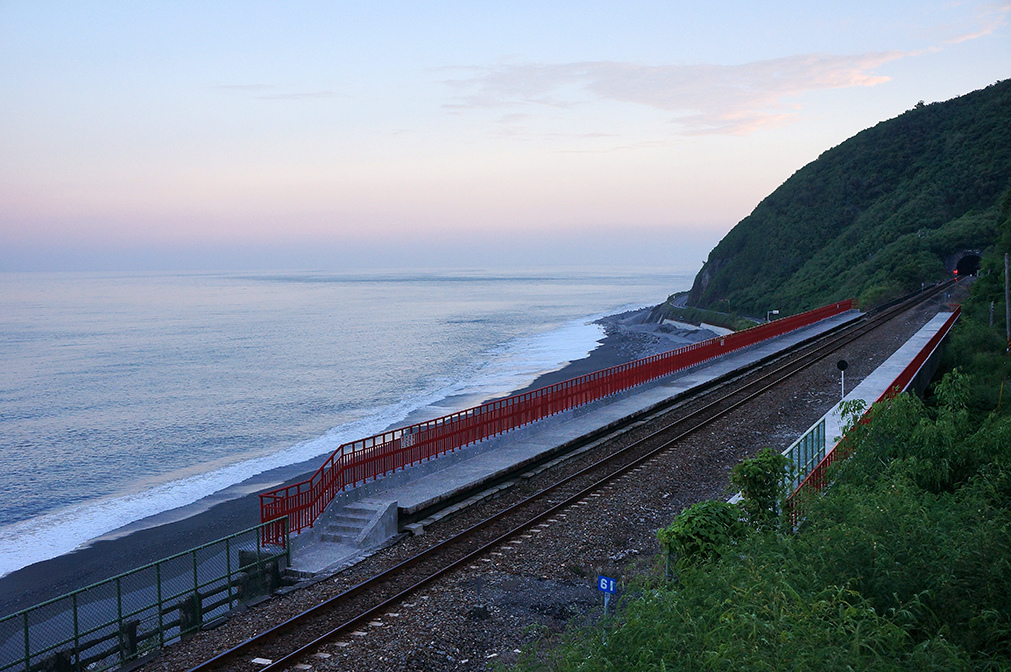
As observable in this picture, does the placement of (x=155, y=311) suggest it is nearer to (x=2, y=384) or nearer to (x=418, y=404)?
(x=2, y=384)

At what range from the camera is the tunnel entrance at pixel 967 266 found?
3036 inches

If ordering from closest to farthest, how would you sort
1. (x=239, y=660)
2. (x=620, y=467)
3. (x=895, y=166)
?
(x=239, y=660) → (x=620, y=467) → (x=895, y=166)

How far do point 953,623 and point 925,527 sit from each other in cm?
137

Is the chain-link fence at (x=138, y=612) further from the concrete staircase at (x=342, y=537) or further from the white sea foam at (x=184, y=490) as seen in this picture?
the white sea foam at (x=184, y=490)

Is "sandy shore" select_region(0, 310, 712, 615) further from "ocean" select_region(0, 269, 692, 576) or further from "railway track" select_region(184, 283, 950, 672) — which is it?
"railway track" select_region(184, 283, 950, 672)

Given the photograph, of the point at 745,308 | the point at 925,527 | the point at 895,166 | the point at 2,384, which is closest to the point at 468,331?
the point at 745,308

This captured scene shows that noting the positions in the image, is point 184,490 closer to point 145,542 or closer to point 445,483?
point 145,542

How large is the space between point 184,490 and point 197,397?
82.4 ft

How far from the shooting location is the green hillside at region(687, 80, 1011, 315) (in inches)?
3201

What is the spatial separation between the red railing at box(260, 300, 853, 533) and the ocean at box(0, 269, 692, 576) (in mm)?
8561

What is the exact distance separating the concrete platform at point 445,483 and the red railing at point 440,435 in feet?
0.94

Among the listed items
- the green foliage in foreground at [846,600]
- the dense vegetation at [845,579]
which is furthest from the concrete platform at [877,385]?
the green foliage in foreground at [846,600]

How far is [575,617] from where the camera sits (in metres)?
10.6

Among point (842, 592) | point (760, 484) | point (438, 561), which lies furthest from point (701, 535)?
point (438, 561)
